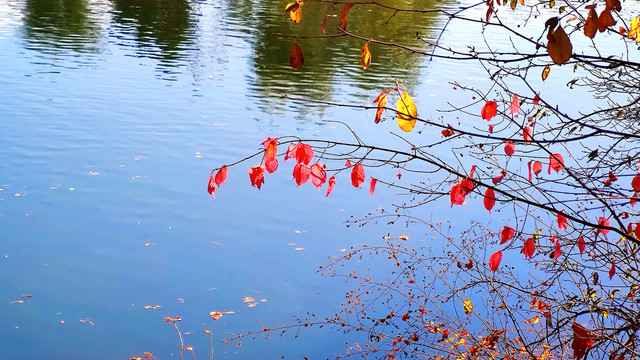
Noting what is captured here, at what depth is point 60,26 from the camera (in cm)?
1811

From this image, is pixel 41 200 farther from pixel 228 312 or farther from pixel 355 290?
pixel 355 290

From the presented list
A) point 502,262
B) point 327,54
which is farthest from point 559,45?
point 327,54

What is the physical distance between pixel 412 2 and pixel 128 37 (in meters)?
15.6

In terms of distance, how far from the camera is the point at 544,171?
28.5 feet

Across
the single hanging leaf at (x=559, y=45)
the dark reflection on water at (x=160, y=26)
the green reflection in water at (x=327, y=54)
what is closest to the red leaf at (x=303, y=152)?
the single hanging leaf at (x=559, y=45)

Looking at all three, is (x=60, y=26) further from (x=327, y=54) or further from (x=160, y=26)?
(x=327, y=54)

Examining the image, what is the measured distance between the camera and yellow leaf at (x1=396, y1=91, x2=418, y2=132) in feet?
8.09

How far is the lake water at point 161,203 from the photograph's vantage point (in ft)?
18.1

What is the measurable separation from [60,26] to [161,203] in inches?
491

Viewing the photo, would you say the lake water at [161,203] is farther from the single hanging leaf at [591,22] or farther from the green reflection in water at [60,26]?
the single hanging leaf at [591,22]

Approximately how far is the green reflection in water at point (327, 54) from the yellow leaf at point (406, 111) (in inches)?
257

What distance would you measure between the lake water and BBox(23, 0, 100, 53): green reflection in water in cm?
19

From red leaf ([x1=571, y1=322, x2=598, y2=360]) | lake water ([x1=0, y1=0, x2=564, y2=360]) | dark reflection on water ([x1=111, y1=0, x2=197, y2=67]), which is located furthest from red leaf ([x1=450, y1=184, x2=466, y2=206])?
dark reflection on water ([x1=111, y1=0, x2=197, y2=67])

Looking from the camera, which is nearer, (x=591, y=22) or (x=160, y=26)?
(x=591, y=22)
